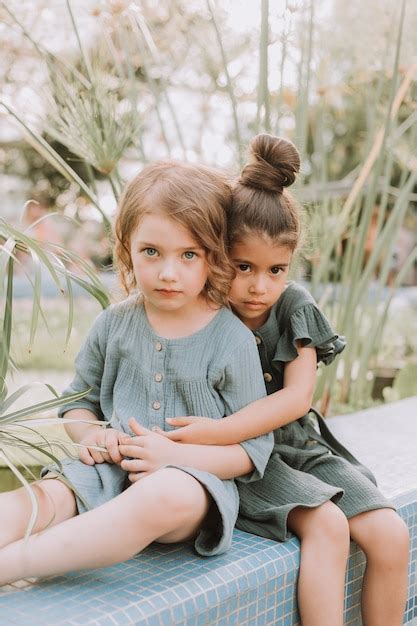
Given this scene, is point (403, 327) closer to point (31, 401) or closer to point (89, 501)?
point (31, 401)

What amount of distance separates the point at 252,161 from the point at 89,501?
0.78 meters

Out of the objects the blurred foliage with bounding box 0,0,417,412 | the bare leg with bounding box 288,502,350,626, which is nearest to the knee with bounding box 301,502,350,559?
the bare leg with bounding box 288,502,350,626

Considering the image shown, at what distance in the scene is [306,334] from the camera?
1814 millimetres

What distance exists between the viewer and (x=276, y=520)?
170cm

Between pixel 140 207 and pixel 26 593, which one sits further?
pixel 140 207

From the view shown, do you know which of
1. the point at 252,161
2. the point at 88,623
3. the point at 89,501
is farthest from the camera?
the point at 252,161

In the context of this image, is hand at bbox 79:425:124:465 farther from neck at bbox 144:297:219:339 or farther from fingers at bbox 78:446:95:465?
neck at bbox 144:297:219:339

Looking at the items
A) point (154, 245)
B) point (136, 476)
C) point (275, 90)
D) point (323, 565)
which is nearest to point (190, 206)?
point (154, 245)

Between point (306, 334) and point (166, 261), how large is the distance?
0.36 metres

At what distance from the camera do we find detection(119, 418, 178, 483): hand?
5.19ft

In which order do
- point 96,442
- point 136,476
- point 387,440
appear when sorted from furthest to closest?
1. point 387,440
2. point 96,442
3. point 136,476

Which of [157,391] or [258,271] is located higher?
[258,271]

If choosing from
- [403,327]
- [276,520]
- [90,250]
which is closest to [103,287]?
[276,520]

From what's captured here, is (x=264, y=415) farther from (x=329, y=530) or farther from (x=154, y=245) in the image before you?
(x=154, y=245)
